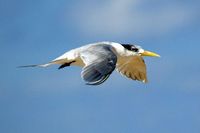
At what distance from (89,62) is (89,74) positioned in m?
1.50

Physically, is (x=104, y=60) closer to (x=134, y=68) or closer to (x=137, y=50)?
(x=137, y=50)

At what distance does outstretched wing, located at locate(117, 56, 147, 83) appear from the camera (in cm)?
2277

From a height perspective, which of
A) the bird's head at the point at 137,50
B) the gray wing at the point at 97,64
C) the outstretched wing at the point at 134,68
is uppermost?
the gray wing at the point at 97,64

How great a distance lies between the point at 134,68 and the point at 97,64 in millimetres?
8204

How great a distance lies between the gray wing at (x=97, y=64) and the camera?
13.7 m

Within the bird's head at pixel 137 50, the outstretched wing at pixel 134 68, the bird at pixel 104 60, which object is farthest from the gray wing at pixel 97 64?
the outstretched wing at pixel 134 68

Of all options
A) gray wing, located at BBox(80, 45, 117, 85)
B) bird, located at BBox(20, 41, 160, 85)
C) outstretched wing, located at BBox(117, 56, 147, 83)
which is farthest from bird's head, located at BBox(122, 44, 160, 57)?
gray wing, located at BBox(80, 45, 117, 85)

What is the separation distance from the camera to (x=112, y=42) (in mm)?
21000

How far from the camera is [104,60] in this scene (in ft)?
51.2

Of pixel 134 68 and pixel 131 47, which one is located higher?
pixel 131 47

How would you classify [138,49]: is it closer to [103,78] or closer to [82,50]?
[82,50]

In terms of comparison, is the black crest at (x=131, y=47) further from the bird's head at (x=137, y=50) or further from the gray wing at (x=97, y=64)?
the gray wing at (x=97, y=64)

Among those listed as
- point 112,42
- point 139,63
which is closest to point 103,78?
point 112,42

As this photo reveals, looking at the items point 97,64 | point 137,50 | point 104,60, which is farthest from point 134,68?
point 97,64
